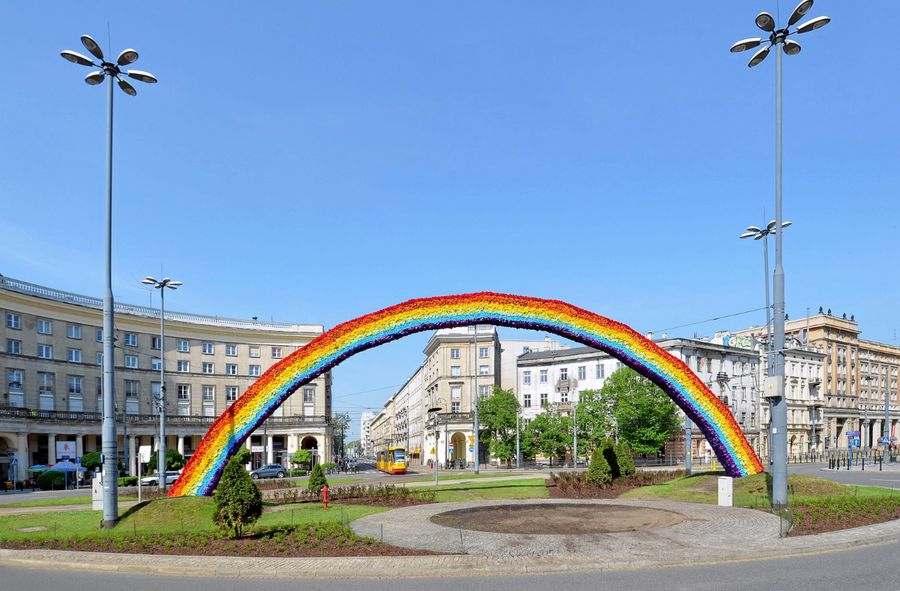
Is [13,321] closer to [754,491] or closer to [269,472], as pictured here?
[269,472]

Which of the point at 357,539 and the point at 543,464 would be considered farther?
the point at 543,464

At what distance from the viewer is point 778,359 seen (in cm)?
2367

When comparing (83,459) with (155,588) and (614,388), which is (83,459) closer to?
(614,388)

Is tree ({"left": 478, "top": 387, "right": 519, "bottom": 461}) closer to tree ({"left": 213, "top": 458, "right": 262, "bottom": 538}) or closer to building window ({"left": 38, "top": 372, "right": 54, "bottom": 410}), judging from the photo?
building window ({"left": 38, "top": 372, "right": 54, "bottom": 410})

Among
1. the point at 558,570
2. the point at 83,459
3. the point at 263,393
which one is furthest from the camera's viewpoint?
the point at 83,459

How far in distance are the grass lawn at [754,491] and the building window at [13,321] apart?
60.6 meters

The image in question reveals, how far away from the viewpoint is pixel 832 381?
11112 cm

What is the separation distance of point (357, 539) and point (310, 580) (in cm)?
384

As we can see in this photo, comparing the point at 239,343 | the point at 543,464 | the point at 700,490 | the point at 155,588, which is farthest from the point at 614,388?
the point at 155,588

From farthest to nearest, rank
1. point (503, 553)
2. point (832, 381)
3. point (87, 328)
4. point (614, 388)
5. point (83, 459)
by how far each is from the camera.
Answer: point (832, 381)
point (87, 328)
point (614, 388)
point (83, 459)
point (503, 553)

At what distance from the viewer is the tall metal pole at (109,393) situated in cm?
2088

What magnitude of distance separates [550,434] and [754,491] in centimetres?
4764

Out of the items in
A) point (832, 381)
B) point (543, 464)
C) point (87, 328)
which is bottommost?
point (543, 464)

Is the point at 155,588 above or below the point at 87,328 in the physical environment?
below
